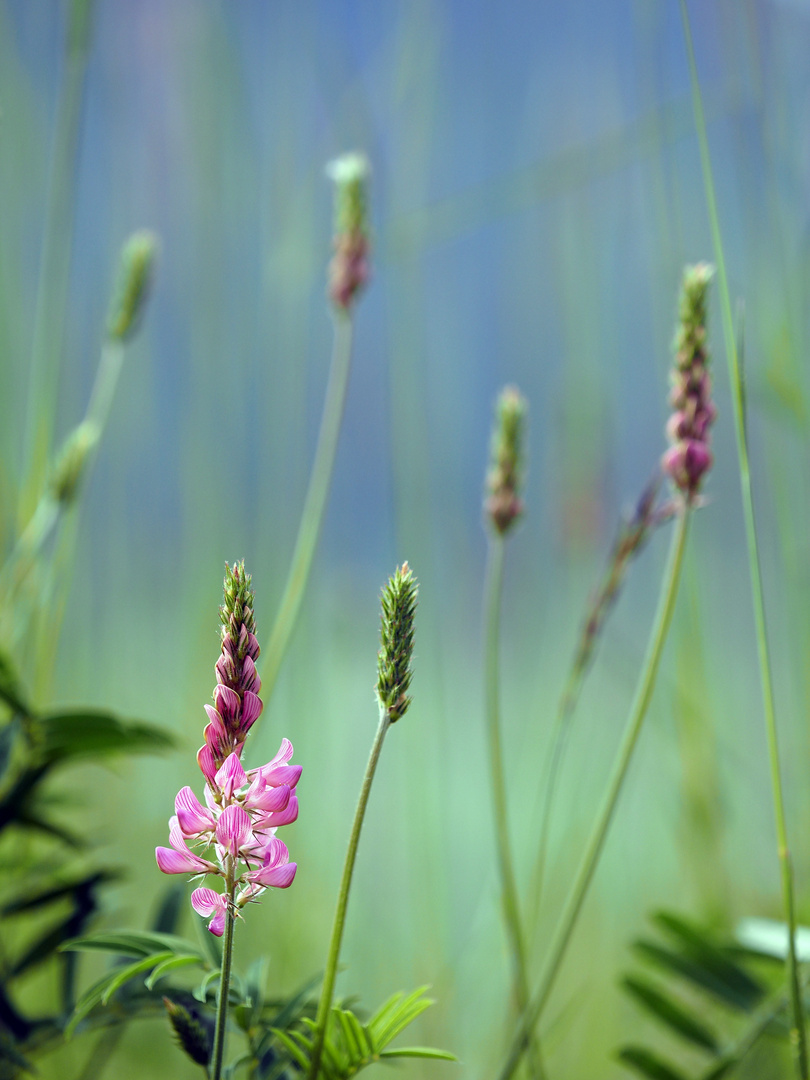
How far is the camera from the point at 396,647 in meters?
0.28

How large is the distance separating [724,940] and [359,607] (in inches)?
34.3

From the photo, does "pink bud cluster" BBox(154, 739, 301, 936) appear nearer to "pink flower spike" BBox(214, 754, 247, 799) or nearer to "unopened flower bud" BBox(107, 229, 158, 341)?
"pink flower spike" BBox(214, 754, 247, 799)

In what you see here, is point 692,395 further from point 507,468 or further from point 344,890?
point 344,890

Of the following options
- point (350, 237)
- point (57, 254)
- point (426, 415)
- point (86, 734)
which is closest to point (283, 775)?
point (86, 734)

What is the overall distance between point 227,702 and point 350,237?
0.42 meters

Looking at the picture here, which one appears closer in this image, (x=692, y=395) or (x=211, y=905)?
(x=211, y=905)

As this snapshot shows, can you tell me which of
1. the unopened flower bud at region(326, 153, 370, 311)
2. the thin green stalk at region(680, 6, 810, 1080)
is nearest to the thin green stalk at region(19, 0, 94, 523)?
the unopened flower bud at region(326, 153, 370, 311)

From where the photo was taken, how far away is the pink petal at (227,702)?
0.87 feet

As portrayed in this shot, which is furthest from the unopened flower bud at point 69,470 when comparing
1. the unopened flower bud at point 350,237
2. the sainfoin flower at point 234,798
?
the sainfoin flower at point 234,798

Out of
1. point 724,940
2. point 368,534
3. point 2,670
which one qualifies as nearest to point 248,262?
point 368,534

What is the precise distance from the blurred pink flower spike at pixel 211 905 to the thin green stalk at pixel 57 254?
1.43 feet

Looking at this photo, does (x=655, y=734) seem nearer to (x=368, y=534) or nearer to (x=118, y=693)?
(x=368, y=534)

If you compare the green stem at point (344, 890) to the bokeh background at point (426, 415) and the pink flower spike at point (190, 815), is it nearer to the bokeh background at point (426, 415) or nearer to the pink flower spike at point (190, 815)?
the pink flower spike at point (190, 815)

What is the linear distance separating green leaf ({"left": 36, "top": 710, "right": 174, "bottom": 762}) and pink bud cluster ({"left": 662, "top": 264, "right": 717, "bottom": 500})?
0.93 ft
